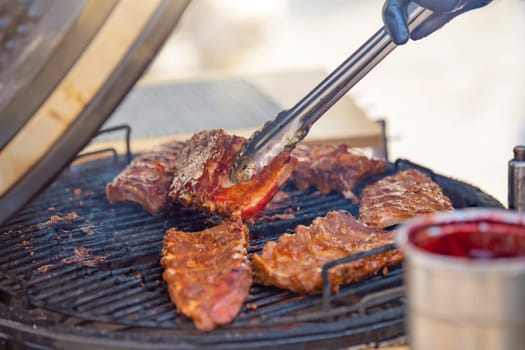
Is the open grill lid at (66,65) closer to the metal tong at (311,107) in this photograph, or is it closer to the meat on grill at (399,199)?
the metal tong at (311,107)

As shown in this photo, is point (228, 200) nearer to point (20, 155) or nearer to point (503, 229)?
point (20, 155)

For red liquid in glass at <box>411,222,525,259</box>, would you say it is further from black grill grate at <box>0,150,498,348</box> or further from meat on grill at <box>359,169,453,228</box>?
meat on grill at <box>359,169,453,228</box>

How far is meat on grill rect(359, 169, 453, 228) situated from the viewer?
3189 mm

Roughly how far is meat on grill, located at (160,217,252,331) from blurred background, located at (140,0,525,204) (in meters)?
3.11

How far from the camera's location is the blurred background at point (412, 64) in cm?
768

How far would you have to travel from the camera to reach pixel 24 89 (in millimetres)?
2070

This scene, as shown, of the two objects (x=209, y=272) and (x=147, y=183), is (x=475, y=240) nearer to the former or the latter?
(x=209, y=272)

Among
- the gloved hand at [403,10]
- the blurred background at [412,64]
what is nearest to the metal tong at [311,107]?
the gloved hand at [403,10]

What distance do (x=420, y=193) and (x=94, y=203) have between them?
5.37 ft

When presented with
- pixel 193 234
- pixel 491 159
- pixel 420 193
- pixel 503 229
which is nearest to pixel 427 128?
pixel 491 159

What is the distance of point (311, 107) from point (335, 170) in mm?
817

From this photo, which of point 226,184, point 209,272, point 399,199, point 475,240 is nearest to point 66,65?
point 209,272

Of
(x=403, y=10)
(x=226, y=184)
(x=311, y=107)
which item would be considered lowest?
(x=226, y=184)

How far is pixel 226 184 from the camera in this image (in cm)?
335
